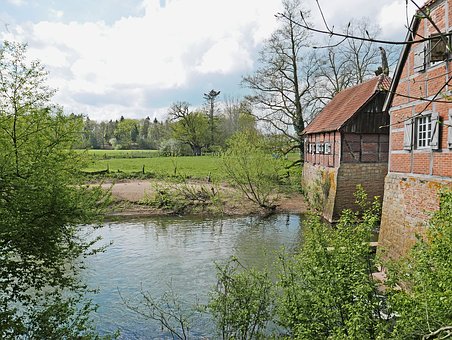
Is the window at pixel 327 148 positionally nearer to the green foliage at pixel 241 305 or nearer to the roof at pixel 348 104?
the roof at pixel 348 104

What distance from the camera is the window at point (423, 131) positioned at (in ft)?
29.3

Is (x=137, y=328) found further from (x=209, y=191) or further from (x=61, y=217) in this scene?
(x=209, y=191)

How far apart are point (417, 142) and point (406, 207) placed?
176cm

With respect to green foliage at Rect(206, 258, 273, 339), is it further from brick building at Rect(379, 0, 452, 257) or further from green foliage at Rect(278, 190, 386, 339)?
brick building at Rect(379, 0, 452, 257)

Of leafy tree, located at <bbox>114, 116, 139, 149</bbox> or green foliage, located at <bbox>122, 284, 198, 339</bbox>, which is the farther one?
leafy tree, located at <bbox>114, 116, 139, 149</bbox>

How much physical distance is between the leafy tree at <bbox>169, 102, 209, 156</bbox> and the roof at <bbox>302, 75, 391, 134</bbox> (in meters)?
28.9

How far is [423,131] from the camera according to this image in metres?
9.18

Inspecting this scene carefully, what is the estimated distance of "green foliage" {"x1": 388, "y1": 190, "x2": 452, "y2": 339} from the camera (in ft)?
11.8

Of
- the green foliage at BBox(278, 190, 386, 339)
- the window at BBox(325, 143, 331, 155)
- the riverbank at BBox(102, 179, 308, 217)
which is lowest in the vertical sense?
the riverbank at BBox(102, 179, 308, 217)

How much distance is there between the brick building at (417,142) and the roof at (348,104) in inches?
193

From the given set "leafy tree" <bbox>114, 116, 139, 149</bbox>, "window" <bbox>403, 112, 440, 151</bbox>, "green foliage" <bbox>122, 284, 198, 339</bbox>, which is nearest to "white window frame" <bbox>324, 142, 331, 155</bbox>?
"window" <bbox>403, 112, 440, 151</bbox>

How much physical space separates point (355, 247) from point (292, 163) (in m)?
22.1

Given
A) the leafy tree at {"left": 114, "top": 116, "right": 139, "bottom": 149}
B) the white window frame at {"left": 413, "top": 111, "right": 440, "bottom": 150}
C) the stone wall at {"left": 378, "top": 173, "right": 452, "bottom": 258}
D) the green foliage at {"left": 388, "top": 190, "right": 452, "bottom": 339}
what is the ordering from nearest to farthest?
the green foliage at {"left": 388, "top": 190, "right": 452, "bottom": 339} → the stone wall at {"left": 378, "top": 173, "right": 452, "bottom": 258} → the white window frame at {"left": 413, "top": 111, "right": 440, "bottom": 150} → the leafy tree at {"left": 114, "top": 116, "right": 139, "bottom": 149}

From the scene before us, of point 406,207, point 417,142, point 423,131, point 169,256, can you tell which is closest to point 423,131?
point 423,131
